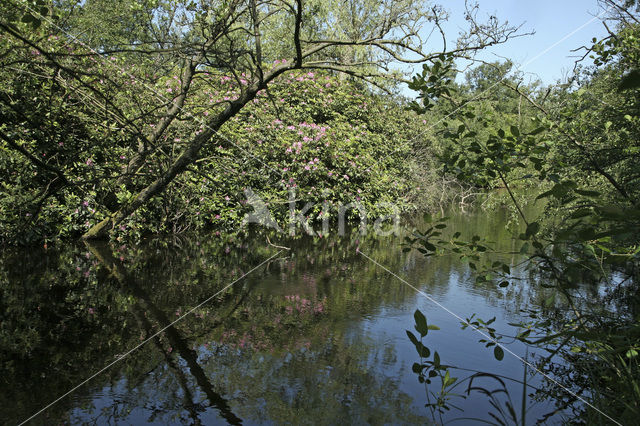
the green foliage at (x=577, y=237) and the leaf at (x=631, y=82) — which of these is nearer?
the leaf at (x=631, y=82)

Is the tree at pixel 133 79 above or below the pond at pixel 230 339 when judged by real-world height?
above

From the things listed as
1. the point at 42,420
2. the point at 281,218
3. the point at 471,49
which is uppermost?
the point at 471,49

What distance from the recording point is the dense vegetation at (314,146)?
2455 millimetres

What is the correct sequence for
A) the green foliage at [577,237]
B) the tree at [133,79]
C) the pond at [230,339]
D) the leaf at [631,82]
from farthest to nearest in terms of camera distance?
the tree at [133,79]
the pond at [230,339]
the green foliage at [577,237]
the leaf at [631,82]

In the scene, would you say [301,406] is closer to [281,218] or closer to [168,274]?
[168,274]

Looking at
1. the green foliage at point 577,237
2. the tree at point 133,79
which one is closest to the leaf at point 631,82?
the green foliage at point 577,237

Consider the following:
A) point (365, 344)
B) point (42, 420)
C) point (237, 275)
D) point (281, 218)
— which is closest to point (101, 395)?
point (42, 420)

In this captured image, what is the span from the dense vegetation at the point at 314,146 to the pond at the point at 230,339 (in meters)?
0.62

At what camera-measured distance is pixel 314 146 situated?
404 inches

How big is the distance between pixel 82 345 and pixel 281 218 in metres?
6.07

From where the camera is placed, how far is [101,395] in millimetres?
3014

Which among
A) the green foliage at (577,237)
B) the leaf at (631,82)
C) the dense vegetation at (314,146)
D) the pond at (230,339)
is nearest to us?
the leaf at (631,82)

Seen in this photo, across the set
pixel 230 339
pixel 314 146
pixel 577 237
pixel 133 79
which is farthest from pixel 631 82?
pixel 314 146

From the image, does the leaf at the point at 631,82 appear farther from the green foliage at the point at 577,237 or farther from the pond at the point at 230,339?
the pond at the point at 230,339
